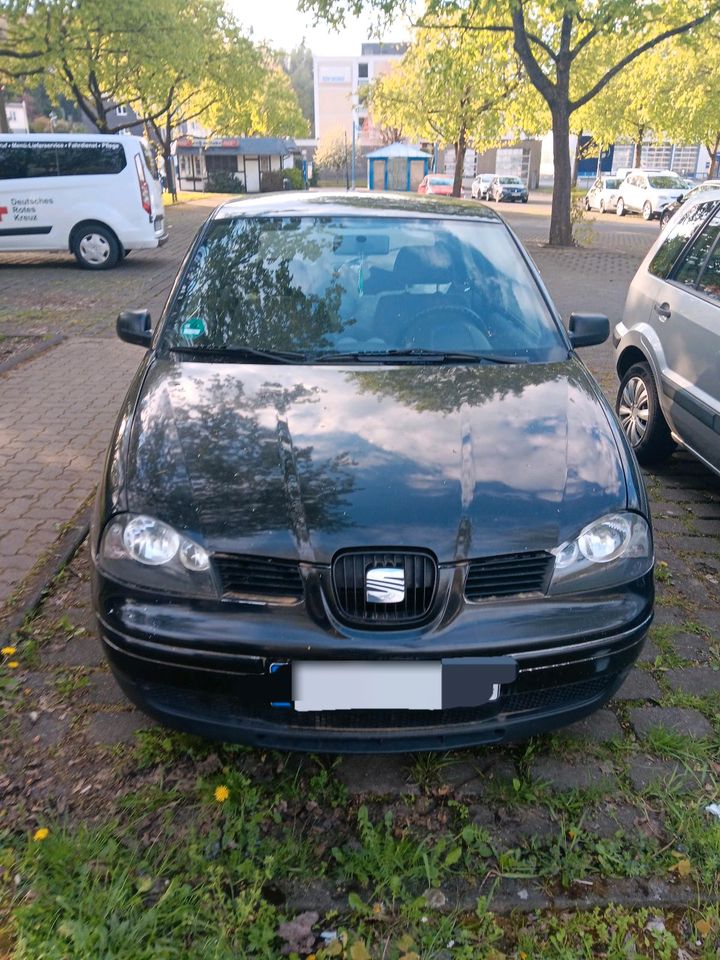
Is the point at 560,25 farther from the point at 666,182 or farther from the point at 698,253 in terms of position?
the point at 698,253

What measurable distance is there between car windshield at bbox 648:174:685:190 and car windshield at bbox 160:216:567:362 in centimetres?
3070

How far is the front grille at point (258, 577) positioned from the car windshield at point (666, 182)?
32.8 metres

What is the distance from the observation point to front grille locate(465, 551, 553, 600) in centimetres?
234

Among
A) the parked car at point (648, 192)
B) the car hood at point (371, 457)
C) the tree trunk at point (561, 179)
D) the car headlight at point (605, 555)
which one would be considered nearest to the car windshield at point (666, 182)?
the parked car at point (648, 192)

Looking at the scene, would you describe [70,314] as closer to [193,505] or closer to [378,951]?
[193,505]

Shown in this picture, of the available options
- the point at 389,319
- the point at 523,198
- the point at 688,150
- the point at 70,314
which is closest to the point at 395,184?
the point at 523,198

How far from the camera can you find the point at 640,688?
10.4 ft

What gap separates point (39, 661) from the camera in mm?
3240

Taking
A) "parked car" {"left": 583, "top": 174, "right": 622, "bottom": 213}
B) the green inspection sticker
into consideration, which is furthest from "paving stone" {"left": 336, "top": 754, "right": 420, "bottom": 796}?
"parked car" {"left": 583, "top": 174, "right": 622, "bottom": 213}

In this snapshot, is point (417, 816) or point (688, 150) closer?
point (417, 816)

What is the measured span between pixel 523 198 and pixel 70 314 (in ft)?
115

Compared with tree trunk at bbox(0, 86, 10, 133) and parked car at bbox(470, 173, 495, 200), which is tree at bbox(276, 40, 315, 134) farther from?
tree trunk at bbox(0, 86, 10, 133)

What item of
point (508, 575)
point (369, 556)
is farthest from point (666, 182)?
point (369, 556)

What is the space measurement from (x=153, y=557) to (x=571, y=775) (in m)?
1.51
